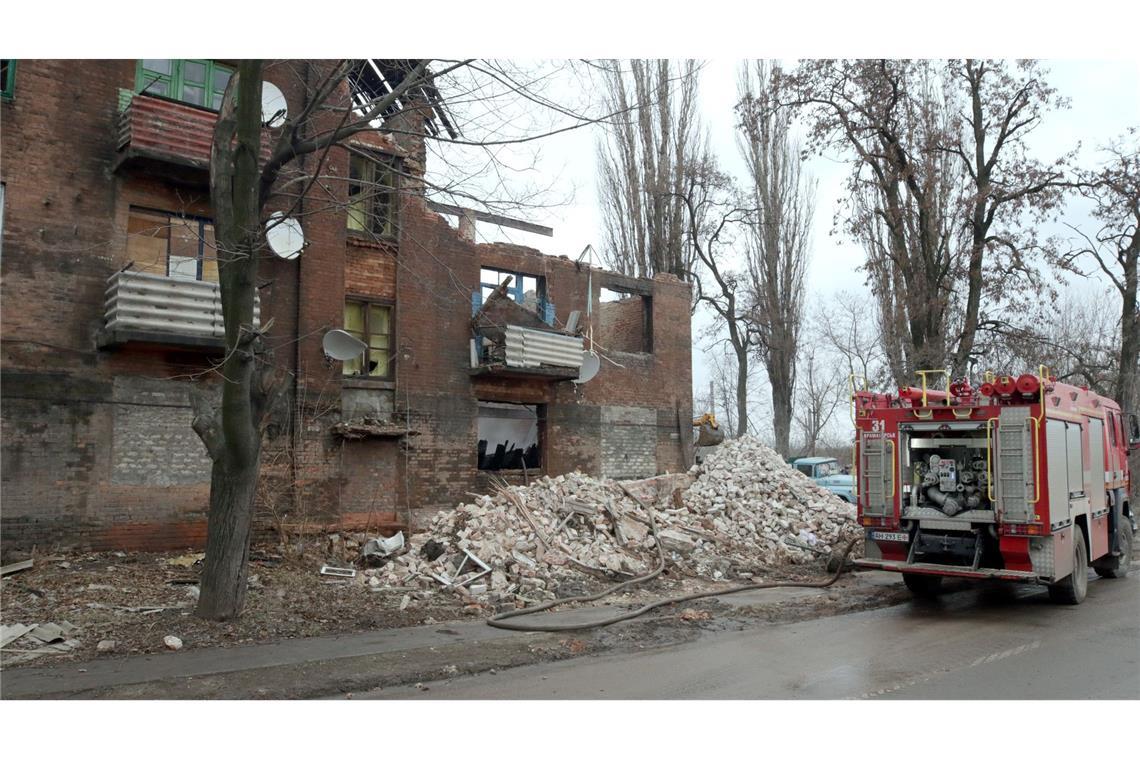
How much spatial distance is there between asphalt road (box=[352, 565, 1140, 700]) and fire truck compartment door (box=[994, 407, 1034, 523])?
1425 millimetres

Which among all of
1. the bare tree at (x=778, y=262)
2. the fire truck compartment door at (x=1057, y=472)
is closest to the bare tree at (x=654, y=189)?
the bare tree at (x=778, y=262)

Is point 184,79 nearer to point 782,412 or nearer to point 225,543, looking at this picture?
point 225,543

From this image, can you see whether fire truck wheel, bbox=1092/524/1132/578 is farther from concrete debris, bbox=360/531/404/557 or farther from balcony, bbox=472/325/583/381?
concrete debris, bbox=360/531/404/557

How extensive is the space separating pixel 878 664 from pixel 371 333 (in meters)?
12.2

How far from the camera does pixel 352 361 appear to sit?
1667 centimetres

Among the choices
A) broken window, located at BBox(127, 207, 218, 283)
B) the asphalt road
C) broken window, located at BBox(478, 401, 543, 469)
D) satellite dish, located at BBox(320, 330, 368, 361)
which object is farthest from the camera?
broken window, located at BBox(478, 401, 543, 469)

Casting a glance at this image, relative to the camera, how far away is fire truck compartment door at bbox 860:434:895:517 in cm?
1139

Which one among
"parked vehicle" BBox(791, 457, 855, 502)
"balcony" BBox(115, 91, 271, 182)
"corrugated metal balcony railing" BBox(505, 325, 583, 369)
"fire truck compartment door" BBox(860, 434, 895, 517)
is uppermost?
"balcony" BBox(115, 91, 271, 182)

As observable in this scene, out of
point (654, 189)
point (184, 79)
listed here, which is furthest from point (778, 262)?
point (184, 79)

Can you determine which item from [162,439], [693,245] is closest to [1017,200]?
[693,245]

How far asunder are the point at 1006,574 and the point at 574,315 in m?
11.4

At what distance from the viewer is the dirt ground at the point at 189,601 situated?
29.3 ft

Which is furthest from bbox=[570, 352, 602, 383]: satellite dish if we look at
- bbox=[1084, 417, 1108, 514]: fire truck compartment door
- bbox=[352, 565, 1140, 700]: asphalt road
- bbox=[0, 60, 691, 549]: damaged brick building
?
bbox=[1084, 417, 1108, 514]: fire truck compartment door

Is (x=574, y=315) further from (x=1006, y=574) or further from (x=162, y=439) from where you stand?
(x=1006, y=574)
